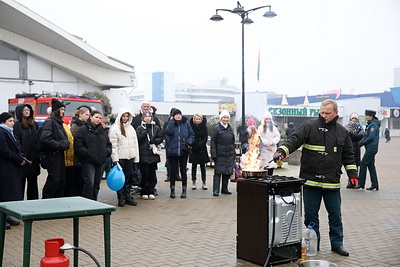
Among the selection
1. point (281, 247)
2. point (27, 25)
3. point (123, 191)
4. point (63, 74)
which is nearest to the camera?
point (281, 247)

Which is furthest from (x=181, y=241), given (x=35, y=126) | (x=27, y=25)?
(x=27, y=25)

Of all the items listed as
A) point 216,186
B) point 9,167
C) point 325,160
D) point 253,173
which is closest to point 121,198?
point 216,186

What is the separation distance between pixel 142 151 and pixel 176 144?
2.82ft

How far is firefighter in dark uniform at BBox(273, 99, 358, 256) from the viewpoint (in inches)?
238

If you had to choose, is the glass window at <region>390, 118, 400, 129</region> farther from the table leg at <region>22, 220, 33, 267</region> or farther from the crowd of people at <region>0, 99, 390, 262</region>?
the table leg at <region>22, 220, 33, 267</region>

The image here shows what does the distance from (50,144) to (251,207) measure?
13.8ft

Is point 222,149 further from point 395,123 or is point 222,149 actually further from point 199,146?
point 395,123

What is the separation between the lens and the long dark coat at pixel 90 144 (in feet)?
28.9

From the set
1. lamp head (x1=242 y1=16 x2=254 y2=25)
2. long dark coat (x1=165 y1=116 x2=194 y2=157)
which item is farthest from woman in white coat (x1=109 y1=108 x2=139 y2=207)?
lamp head (x1=242 y1=16 x2=254 y2=25)

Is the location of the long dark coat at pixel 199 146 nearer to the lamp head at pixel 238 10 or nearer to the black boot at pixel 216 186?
the black boot at pixel 216 186

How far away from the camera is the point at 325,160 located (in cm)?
603

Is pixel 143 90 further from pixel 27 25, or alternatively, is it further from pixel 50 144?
pixel 50 144

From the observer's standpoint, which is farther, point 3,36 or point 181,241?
point 3,36

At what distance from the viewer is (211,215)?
863cm
